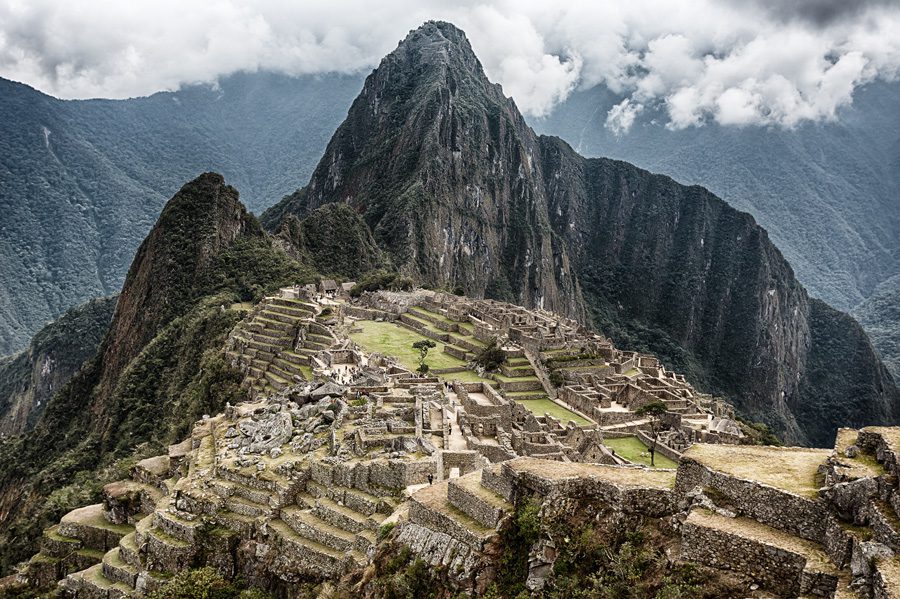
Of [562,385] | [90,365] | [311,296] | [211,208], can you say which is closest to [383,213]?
[211,208]

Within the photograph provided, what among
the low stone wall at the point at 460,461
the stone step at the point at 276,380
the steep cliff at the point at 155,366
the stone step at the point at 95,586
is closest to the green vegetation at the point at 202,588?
the stone step at the point at 95,586

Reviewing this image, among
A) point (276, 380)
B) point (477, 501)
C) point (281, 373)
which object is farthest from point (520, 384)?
point (477, 501)

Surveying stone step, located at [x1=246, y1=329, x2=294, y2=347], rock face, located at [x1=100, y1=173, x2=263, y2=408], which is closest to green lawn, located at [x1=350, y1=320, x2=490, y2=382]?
stone step, located at [x1=246, y1=329, x2=294, y2=347]

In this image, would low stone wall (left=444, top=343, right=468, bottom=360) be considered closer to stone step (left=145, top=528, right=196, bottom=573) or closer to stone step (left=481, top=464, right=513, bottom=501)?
stone step (left=145, top=528, right=196, bottom=573)

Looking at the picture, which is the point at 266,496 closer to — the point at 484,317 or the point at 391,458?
the point at 391,458

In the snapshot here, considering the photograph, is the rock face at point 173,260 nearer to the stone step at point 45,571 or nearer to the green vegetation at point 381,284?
the green vegetation at point 381,284
